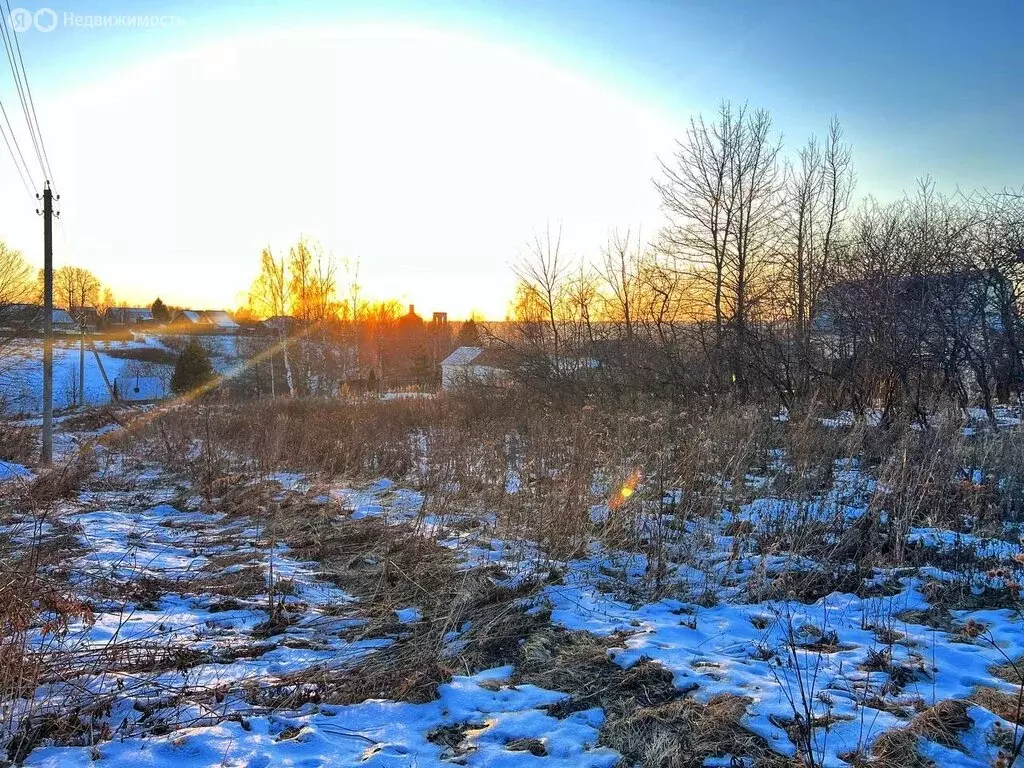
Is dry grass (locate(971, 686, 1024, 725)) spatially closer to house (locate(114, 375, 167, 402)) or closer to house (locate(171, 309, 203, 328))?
house (locate(114, 375, 167, 402))

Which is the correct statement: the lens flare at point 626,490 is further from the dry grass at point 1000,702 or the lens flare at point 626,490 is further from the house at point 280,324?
the house at point 280,324

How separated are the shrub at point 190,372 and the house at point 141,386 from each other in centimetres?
727

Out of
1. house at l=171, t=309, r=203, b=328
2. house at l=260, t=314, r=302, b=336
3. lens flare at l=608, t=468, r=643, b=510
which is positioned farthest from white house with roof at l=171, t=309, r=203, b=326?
lens flare at l=608, t=468, r=643, b=510

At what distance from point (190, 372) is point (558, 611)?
1239 inches

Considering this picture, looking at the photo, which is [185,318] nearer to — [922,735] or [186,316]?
[186,316]

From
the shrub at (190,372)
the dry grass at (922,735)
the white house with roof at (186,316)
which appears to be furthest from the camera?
the white house with roof at (186,316)

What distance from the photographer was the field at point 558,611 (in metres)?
2.50

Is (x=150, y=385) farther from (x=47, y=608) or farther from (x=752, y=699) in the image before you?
(x=752, y=699)

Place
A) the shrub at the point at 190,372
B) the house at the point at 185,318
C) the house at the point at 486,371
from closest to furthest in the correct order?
the house at the point at 486,371 < the shrub at the point at 190,372 < the house at the point at 185,318

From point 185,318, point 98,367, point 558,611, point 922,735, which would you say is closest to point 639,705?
point 922,735

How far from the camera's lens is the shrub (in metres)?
30.2

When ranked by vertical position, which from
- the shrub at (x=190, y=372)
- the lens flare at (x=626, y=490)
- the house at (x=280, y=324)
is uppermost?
the house at (x=280, y=324)

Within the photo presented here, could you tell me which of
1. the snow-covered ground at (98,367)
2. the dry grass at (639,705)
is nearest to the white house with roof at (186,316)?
the snow-covered ground at (98,367)

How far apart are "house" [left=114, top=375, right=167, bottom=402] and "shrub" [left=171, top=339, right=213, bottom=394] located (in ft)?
23.8
